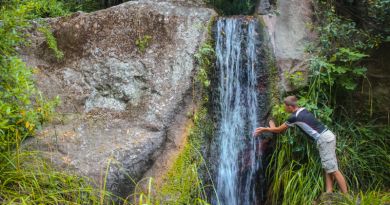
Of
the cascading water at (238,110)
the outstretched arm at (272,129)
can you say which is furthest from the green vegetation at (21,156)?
the outstretched arm at (272,129)

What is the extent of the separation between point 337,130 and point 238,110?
1387 millimetres

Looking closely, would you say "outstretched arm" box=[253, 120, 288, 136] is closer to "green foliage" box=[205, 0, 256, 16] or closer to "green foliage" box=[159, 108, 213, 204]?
"green foliage" box=[159, 108, 213, 204]

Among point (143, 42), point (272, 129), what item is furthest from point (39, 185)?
point (272, 129)

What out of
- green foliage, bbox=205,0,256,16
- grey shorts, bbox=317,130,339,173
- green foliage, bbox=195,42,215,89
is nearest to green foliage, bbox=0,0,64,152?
green foliage, bbox=195,42,215,89

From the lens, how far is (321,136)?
4863 millimetres

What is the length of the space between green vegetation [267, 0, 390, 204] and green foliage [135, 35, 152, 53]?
1.98 meters

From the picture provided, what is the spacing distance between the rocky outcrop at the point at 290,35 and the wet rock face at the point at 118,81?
1.02m

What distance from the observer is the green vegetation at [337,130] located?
5.04 meters

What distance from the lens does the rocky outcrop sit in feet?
18.8

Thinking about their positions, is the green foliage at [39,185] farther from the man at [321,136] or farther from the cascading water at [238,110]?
the man at [321,136]

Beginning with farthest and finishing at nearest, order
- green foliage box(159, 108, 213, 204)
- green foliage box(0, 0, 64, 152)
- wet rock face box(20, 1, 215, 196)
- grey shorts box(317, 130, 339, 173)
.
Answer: grey shorts box(317, 130, 339, 173)
wet rock face box(20, 1, 215, 196)
green foliage box(159, 108, 213, 204)
green foliage box(0, 0, 64, 152)

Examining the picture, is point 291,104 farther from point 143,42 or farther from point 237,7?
point 237,7

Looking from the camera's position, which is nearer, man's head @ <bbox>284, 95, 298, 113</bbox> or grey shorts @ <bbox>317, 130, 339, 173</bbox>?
grey shorts @ <bbox>317, 130, 339, 173</bbox>

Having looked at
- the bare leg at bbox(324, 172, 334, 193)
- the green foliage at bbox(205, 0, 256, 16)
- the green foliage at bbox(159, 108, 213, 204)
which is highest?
the green foliage at bbox(205, 0, 256, 16)
